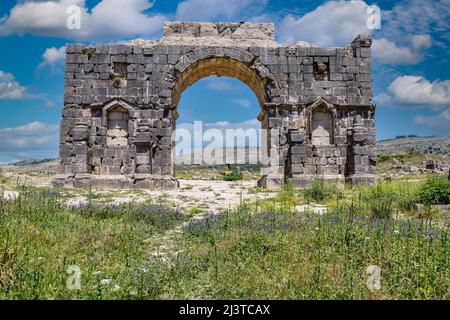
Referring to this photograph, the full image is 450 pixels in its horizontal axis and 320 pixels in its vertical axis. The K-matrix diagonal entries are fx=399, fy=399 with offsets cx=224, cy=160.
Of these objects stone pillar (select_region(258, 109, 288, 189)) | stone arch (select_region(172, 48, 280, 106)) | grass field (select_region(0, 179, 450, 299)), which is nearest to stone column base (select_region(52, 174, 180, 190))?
stone arch (select_region(172, 48, 280, 106))

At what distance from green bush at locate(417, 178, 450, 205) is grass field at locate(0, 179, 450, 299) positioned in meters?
2.89

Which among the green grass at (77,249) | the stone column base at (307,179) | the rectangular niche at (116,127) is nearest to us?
the green grass at (77,249)

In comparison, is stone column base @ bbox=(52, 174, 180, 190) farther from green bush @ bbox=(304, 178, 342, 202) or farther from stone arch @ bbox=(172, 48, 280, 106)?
green bush @ bbox=(304, 178, 342, 202)

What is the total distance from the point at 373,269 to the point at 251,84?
14.4 meters

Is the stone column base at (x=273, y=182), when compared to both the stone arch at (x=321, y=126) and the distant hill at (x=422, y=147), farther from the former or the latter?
the distant hill at (x=422, y=147)

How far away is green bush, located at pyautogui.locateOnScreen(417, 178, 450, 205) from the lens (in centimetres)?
978

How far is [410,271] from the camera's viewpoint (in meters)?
4.61

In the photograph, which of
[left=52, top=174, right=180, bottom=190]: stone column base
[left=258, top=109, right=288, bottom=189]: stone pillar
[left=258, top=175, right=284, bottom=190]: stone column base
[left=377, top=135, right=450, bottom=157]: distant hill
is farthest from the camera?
[left=377, top=135, right=450, bottom=157]: distant hill

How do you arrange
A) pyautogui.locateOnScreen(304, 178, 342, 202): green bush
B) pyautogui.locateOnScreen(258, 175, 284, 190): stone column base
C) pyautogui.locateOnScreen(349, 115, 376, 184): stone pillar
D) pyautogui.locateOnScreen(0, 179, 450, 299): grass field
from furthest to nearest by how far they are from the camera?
1. pyautogui.locateOnScreen(349, 115, 376, 184): stone pillar
2. pyautogui.locateOnScreen(258, 175, 284, 190): stone column base
3. pyautogui.locateOnScreen(304, 178, 342, 202): green bush
4. pyautogui.locateOnScreen(0, 179, 450, 299): grass field

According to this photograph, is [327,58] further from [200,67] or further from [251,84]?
[200,67]

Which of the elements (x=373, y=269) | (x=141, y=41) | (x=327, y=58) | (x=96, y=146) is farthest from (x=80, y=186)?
(x=373, y=269)

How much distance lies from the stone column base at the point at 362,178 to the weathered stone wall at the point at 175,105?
2.3 inches

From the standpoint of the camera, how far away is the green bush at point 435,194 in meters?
9.78

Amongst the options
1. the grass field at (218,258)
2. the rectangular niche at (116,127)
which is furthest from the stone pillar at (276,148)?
the grass field at (218,258)
